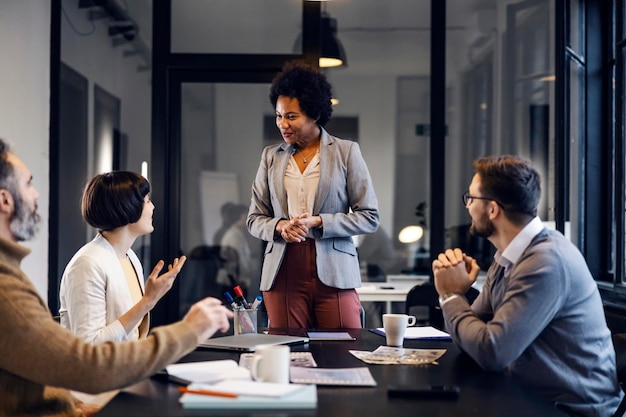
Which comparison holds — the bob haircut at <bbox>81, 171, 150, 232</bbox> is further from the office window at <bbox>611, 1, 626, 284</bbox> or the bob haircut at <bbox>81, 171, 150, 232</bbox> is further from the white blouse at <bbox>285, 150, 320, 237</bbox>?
the office window at <bbox>611, 1, 626, 284</bbox>

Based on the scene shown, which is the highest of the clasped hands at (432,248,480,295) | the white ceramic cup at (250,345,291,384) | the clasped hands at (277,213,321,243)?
the clasped hands at (277,213,321,243)

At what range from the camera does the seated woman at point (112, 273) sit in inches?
92.1

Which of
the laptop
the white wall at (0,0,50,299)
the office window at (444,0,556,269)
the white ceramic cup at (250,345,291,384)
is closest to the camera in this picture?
the white ceramic cup at (250,345,291,384)

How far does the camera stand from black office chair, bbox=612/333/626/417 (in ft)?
7.21

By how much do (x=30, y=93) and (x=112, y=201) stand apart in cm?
288

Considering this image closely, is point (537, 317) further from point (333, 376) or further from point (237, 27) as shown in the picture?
point (237, 27)

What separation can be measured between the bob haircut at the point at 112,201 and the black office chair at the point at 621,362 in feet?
4.95

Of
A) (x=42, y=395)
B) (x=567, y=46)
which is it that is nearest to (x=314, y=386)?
(x=42, y=395)

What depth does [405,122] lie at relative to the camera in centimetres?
537

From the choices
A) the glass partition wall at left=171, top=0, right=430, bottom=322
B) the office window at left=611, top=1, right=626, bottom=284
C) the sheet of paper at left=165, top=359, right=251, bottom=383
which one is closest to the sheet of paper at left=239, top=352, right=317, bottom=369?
the sheet of paper at left=165, top=359, right=251, bottom=383

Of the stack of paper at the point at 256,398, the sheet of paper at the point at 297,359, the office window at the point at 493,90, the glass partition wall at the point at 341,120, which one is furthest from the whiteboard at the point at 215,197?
the stack of paper at the point at 256,398

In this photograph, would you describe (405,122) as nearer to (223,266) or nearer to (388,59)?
(388,59)

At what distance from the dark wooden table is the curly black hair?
5.85ft

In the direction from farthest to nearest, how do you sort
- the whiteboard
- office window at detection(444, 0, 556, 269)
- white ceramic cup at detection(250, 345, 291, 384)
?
the whiteboard < office window at detection(444, 0, 556, 269) < white ceramic cup at detection(250, 345, 291, 384)
